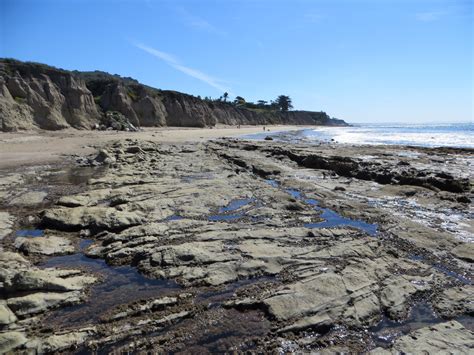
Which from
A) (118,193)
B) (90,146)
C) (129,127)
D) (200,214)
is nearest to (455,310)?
(200,214)

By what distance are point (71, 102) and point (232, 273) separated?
1603 inches

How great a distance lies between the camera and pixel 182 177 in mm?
15812

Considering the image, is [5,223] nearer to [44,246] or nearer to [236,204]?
[44,246]

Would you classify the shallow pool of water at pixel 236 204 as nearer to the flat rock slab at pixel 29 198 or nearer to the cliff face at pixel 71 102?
the flat rock slab at pixel 29 198

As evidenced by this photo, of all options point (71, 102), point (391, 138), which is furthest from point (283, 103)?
point (71, 102)

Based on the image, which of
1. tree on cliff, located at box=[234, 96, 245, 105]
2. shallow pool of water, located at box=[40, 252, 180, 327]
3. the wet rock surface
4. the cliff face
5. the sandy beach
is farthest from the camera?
tree on cliff, located at box=[234, 96, 245, 105]

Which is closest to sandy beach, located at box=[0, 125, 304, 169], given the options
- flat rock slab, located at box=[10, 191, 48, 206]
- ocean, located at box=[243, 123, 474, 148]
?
flat rock slab, located at box=[10, 191, 48, 206]

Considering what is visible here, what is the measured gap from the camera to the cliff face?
32.2 m

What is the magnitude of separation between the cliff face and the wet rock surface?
25015 mm

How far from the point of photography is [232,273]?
6367mm

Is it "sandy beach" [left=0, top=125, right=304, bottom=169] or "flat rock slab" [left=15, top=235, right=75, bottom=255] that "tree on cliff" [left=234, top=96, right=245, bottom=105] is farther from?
"flat rock slab" [left=15, top=235, right=75, bottom=255]

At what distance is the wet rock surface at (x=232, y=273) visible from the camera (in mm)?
4621

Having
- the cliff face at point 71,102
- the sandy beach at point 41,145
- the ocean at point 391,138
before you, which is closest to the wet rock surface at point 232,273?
the sandy beach at point 41,145

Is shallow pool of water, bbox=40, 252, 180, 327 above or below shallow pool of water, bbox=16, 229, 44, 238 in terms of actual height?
below
